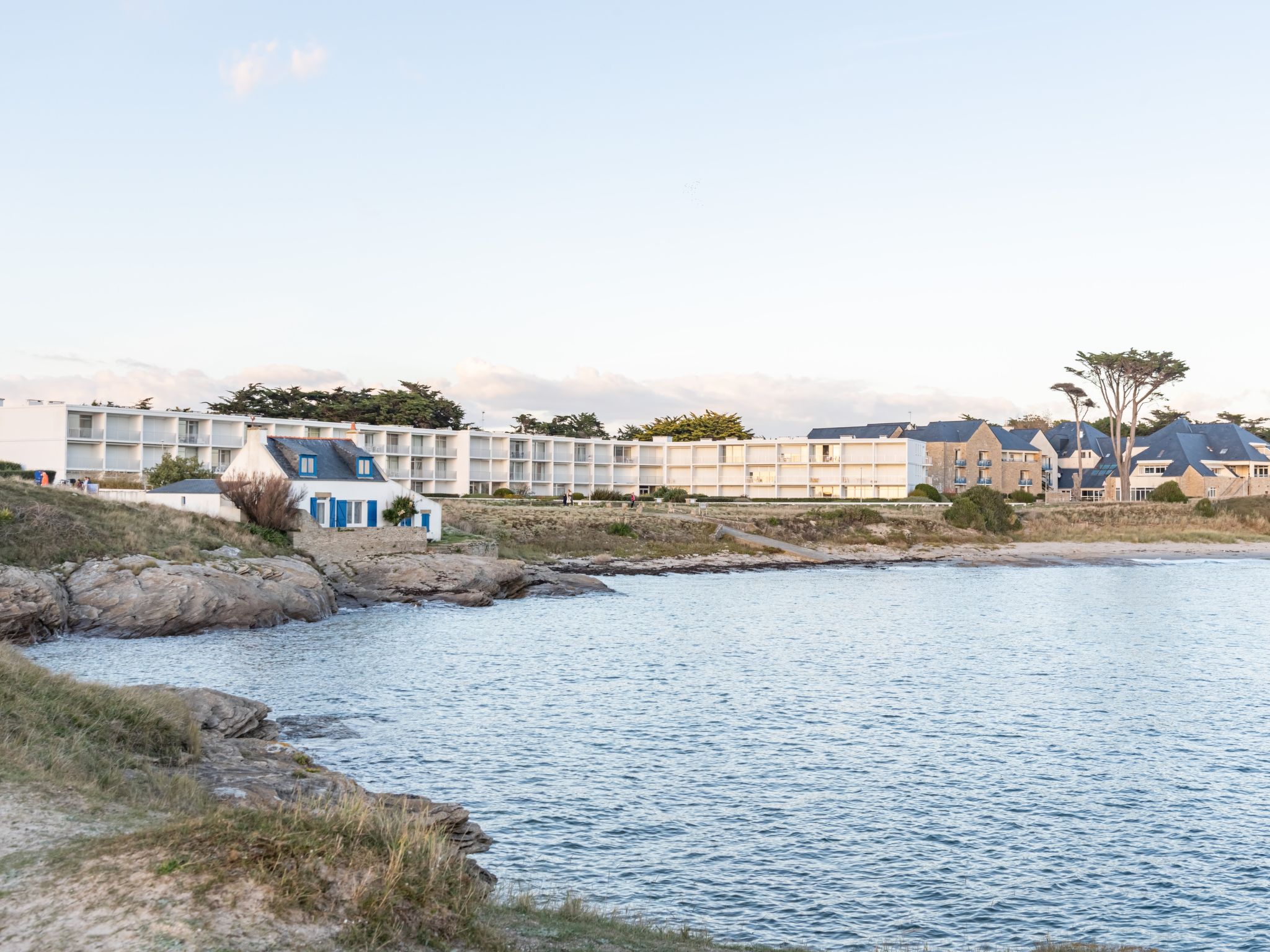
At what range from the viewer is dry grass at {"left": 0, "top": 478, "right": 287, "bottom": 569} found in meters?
39.4

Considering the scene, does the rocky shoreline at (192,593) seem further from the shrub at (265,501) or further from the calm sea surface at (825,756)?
the shrub at (265,501)

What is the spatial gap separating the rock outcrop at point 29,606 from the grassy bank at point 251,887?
2542 centimetres

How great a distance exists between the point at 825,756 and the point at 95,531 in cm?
3329

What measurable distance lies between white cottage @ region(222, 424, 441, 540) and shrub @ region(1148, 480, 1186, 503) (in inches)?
3338

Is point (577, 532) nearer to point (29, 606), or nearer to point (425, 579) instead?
point (425, 579)

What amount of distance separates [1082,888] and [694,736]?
993 centimetres

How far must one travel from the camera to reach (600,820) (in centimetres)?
1691

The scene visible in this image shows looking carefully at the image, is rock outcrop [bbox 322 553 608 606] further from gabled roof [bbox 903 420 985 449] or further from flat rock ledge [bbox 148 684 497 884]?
gabled roof [bbox 903 420 985 449]

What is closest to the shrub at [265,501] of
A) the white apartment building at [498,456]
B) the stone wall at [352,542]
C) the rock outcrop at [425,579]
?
the stone wall at [352,542]

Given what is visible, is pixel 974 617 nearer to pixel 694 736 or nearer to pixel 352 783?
pixel 694 736

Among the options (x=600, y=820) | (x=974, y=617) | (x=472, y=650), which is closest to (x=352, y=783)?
(x=600, y=820)

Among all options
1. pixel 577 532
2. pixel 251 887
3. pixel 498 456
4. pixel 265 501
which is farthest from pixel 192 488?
pixel 498 456

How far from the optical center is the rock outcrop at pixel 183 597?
120ft

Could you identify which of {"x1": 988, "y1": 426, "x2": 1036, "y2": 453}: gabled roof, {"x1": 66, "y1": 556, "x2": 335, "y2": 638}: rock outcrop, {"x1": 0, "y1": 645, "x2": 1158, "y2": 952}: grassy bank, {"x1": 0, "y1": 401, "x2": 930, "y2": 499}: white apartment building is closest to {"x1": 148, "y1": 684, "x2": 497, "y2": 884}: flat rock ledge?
{"x1": 0, "y1": 645, "x2": 1158, "y2": 952}: grassy bank
